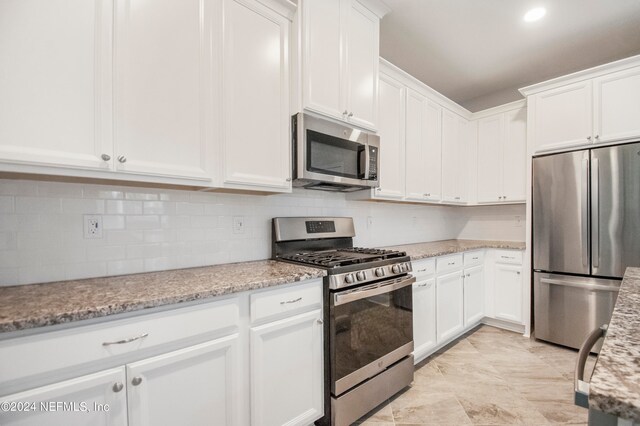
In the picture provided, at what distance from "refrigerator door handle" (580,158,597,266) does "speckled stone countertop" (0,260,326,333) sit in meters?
2.59

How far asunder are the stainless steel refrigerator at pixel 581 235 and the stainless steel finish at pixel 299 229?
2.04 m

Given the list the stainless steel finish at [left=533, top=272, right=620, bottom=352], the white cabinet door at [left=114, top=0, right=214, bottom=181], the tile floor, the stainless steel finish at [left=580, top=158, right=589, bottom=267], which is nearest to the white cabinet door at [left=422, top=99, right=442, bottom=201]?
the stainless steel finish at [left=580, top=158, right=589, bottom=267]

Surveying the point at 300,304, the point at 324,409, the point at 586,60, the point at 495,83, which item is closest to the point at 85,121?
the point at 300,304

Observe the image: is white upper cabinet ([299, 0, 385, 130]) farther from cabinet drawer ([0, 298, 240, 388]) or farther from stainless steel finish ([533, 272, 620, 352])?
stainless steel finish ([533, 272, 620, 352])

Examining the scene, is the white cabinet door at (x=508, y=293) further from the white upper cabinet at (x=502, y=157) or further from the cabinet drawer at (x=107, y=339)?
the cabinet drawer at (x=107, y=339)

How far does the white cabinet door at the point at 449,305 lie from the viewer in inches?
105

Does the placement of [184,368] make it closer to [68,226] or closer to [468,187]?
[68,226]

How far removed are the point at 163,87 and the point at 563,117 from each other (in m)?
3.44

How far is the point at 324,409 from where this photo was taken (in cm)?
170

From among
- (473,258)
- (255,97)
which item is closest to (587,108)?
(473,258)

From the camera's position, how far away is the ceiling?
2.33 m

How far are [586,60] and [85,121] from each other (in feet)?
14.5

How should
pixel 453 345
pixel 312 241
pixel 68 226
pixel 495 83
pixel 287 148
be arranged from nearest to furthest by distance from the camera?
pixel 68 226, pixel 287 148, pixel 312 241, pixel 453 345, pixel 495 83

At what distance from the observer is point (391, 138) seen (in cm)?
271
